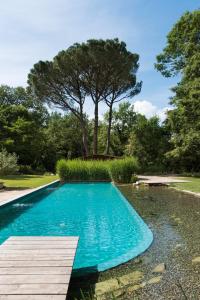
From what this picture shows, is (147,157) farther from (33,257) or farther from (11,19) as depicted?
(33,257)

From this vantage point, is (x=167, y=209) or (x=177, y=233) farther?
(x=167, y=209)

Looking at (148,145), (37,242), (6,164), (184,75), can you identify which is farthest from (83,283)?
(148,145)

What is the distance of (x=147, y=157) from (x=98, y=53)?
9.24 metres

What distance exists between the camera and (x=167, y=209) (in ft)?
23.8

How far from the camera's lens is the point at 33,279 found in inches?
97.2

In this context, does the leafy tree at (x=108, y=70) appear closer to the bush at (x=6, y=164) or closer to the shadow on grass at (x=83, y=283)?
the bush at (x=6, y=164)

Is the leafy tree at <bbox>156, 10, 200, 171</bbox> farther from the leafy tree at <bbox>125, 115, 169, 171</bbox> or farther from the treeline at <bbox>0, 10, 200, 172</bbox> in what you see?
the leafy tree at <bbox>125, 115, 169, 171</bbox>

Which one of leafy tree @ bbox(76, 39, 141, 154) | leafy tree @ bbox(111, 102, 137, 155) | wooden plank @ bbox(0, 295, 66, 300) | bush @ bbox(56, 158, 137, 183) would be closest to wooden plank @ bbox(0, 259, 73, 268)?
wooden plank @ bbox(0, 295, 66, 300)

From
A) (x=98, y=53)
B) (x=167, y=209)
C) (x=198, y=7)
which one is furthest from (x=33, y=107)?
(x=167, y=209)

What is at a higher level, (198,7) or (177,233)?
(198,7)

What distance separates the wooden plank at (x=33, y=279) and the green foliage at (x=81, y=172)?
14313 mm

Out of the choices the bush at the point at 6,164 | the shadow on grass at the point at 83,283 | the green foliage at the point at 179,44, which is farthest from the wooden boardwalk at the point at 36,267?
the green foliage at the point at 179,44

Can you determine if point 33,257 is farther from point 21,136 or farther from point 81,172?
point 21,136

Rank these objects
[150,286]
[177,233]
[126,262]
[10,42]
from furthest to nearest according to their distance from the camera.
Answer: [10,42] < [177,233] < [126,262] < [150,286]
